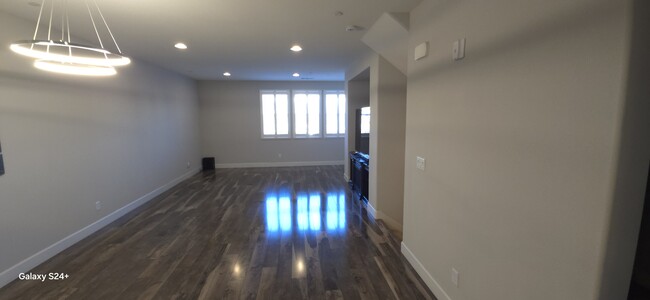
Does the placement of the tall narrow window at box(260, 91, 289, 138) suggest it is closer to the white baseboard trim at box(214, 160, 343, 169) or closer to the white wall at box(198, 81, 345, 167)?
the white wall at box(198, 81, 345, 167)

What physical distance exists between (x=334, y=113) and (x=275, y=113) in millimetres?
1712

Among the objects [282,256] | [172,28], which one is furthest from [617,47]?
[172,28]

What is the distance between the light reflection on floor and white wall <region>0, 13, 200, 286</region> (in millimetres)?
2188

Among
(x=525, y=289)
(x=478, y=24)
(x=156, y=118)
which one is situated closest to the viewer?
(x=525, y=289)

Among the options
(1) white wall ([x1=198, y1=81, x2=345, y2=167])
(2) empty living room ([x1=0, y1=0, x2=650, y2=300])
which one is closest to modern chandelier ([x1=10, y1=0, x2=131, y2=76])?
(2) empty living room ([x1=0, y1=0, x2=650, y2=300])

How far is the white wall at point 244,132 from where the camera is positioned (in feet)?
25.0

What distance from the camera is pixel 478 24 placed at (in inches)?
65.4

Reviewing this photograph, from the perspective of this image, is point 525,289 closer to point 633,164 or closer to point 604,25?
point 633,164

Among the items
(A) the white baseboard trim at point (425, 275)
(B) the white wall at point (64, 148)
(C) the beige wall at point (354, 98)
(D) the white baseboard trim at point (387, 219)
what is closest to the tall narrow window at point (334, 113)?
(C) the beige wall at point (354, 98)

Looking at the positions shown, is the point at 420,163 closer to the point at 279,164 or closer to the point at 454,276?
the point at 454,276

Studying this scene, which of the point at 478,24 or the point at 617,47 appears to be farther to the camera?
the point at 478,24

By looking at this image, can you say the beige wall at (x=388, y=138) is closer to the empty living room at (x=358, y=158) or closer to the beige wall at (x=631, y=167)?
the empty living room at (x=358, y=158)

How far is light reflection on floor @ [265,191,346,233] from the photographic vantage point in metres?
3.68

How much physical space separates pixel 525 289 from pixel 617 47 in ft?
3.72
